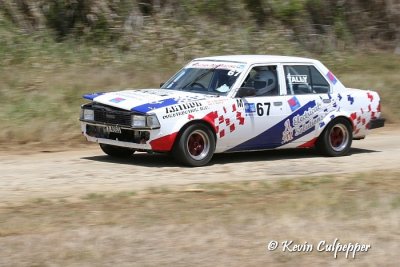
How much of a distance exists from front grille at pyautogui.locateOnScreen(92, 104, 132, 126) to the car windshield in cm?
133

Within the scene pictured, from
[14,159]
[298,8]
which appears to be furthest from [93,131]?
[298,8]

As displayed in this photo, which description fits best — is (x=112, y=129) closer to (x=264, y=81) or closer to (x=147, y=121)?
(x=147, y=121)

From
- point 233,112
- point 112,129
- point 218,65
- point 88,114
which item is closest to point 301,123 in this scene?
point 233,112

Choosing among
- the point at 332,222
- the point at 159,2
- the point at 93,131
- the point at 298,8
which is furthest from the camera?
the point at 298,8

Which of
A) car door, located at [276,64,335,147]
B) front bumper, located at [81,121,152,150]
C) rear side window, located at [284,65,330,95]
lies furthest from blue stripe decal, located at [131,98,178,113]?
rear side window, located at [284,65,330,95]

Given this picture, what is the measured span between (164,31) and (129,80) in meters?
3.36

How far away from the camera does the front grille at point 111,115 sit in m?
10.9

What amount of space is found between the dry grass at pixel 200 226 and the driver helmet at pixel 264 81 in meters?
2.53

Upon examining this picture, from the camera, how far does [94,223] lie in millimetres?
7527

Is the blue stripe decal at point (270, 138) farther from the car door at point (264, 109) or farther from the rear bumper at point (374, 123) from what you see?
the rear bumper at point (374, 123)

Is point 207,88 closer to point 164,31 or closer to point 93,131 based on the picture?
point 93,131

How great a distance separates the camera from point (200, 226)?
7449mm

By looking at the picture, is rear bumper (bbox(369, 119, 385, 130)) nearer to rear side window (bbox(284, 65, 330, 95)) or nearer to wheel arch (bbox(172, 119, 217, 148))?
rear side window (bbox(284, 65, 330, 95))

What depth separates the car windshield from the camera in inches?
459
